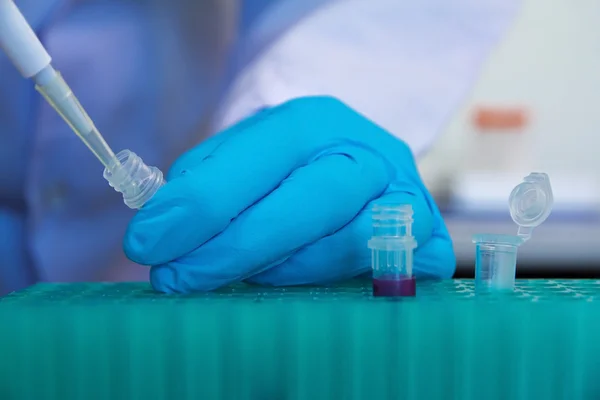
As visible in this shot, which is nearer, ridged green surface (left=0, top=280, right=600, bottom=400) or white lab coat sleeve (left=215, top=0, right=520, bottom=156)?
ridged green surface (left=0, top=280, right=600, bottom=400)

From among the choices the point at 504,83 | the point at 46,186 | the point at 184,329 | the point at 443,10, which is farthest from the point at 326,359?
the point at 504,83

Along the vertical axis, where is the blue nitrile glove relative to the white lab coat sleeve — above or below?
below

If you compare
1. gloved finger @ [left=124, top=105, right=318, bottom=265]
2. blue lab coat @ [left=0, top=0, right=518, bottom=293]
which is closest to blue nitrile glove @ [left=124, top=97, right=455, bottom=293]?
gloved finger @ [left=124, top=105, right=318, bottom=265]

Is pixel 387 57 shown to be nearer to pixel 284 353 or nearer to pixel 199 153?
pixel 199 153

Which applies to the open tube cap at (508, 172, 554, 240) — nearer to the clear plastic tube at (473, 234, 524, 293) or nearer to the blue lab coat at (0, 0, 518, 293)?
the clear plastic tube at (473, 234, 524, 293)

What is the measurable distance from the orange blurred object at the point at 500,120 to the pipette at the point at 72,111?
1053mm

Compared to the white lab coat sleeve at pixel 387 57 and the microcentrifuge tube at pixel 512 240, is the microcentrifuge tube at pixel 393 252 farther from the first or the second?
the white lab coat sleeve at pixel 387 57

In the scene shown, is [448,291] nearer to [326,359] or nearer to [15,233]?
[326,359]

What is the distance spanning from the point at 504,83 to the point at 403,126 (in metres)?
0.69

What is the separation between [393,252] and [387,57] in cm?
60

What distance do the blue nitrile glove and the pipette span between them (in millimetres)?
20

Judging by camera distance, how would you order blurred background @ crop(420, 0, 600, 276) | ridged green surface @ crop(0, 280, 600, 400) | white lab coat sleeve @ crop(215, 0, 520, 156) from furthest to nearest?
1. blurred background @ crop(420, 0, 600, 276)
2. white lab coat sleeve @ crop(215, 0, 520, 156)
3. ridged green surface @ crop(0, 280, 600, 400)

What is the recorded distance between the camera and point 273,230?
18.5 inches

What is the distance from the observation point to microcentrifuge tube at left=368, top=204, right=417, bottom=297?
44cm
